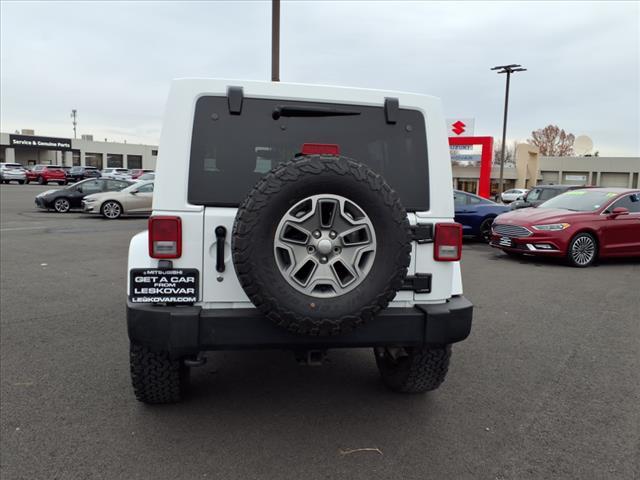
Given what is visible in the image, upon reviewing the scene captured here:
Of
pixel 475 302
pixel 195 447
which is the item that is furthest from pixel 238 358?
pixel 475 302

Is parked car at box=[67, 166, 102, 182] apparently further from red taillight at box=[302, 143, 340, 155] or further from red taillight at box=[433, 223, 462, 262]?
red taillight at box=[433, 223, 462, 262]

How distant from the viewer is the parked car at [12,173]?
143 ft

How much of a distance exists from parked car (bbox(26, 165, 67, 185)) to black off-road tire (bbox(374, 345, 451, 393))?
47035mm

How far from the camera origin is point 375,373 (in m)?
4.25

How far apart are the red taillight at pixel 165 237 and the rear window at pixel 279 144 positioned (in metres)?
0.18

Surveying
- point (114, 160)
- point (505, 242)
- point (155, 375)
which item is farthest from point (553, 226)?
point (114, 160)

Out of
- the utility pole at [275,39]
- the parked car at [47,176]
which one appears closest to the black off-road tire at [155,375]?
the utility pole at [275,39]

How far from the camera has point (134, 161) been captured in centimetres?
7731

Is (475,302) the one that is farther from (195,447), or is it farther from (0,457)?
(0,457)

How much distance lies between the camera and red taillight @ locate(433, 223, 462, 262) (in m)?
3.19

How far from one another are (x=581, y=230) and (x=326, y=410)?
7.96 m

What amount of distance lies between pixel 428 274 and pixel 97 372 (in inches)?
109

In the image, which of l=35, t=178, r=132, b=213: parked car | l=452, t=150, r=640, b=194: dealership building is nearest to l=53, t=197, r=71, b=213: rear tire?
l=35, t=178, r=132, b=213: parked car

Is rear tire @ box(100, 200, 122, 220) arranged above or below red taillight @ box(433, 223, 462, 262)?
below
